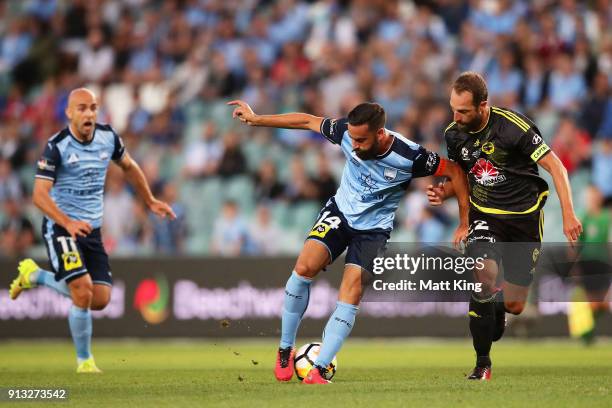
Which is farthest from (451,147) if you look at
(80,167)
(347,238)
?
(80,167)

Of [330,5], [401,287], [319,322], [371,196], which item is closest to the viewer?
[371,196]

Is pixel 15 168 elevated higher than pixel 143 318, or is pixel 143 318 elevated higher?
pixel 15 168

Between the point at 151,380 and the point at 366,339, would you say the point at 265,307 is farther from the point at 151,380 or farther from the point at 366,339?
the point at 151,380

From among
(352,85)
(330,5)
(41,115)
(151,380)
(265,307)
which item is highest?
(330,5)

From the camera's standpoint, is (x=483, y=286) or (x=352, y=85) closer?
(x=483, y=286)

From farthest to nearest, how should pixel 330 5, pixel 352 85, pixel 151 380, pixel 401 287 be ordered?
pixel 330 5
pixel 352 85
pixel 401 287
pixel 151 380

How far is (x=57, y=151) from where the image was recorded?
11031mm

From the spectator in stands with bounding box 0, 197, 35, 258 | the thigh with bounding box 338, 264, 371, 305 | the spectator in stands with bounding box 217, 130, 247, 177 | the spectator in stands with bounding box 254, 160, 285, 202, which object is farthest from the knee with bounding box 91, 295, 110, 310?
the spectator in stands with bounding box 217, 130, 247, 177

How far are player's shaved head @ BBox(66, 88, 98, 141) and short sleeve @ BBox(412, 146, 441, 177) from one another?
346 centimetres

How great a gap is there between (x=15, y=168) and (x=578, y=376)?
13.1 metres

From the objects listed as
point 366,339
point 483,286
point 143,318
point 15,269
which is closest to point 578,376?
point 483,286

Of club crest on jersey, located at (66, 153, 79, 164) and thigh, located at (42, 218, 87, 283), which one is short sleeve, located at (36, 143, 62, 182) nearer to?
club crest on jersey, located at (66, 153, 79, 164)

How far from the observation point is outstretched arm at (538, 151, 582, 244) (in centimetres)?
835

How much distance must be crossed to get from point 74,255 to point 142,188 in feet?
3.52
